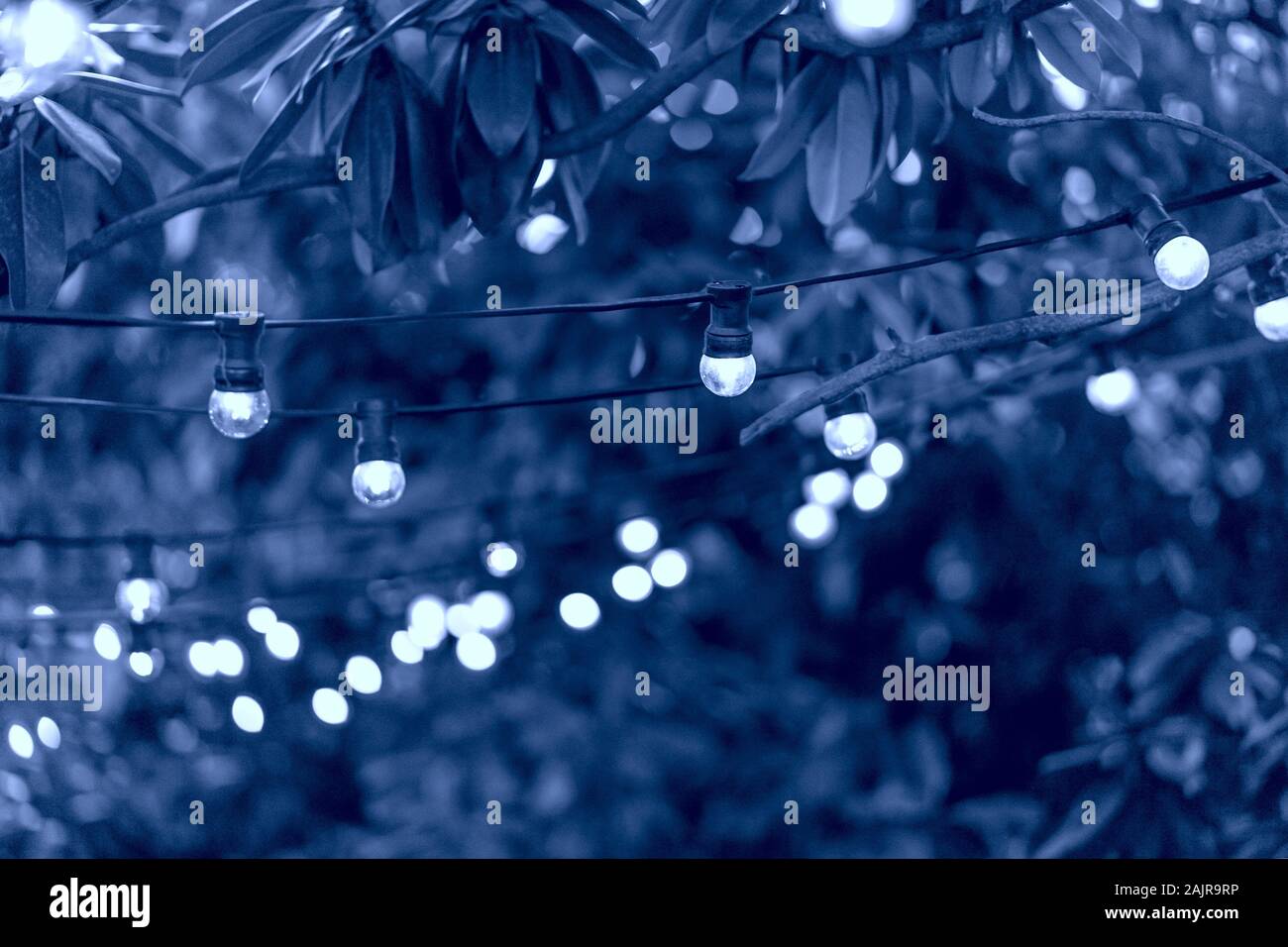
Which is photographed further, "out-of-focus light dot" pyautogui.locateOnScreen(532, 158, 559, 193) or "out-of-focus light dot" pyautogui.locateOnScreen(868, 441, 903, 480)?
"out-of-focus light dot" pyautogui.locateOnScreen(868, 441, 903, 480)

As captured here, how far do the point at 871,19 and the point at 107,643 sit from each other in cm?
133

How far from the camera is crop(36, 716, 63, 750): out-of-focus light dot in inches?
68.4

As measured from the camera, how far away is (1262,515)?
5.57 feet

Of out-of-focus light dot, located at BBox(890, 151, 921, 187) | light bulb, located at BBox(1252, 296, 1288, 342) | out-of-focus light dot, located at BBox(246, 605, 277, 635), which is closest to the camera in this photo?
light bulb, located at BBox(1252, 296, 1288, 342)

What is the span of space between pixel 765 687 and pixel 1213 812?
66 cm

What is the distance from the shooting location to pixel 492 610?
1.72m

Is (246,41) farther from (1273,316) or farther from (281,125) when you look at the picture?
(1273,316)

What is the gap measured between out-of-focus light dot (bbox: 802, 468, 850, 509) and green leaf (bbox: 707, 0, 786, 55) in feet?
2.06

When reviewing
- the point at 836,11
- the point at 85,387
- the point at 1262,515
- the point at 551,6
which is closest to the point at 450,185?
the point at 551,6

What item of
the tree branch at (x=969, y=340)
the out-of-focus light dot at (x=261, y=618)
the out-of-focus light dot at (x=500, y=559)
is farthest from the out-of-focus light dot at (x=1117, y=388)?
the out-of-focus light dot at (x=261, y=618)

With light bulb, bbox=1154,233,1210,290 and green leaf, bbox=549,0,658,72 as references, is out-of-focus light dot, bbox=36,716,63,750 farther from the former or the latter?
light bulb, bbox=1154,233,1210,290

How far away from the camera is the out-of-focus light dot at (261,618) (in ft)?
5.70

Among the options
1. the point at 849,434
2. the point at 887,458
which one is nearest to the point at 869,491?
the point at 887,458

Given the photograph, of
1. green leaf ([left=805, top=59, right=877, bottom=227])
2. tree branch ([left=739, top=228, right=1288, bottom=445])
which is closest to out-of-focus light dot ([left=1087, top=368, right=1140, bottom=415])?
tree branch ([left=739, top=228, right=1288, bottom=445])
